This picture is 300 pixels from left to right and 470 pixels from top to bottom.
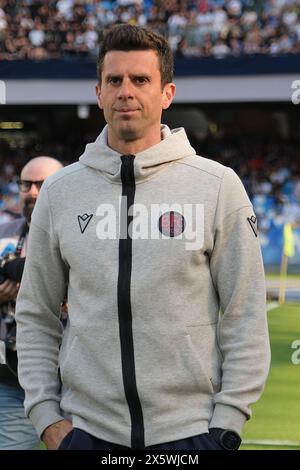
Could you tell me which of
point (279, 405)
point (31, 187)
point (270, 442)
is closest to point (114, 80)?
point (31, 187)

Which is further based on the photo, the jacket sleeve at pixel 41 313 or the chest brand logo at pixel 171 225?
the jacket sleeve at pixel 41 313

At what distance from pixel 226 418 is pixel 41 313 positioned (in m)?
0.59

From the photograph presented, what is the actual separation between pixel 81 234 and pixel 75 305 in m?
0.19

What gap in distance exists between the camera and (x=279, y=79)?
21281 mm

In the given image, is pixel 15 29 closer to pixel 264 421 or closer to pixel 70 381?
pixel 264 421

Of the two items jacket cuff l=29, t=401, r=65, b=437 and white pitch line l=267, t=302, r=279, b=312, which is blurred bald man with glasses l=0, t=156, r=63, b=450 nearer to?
jacket cuff l=29, t=401, r=65, b=437

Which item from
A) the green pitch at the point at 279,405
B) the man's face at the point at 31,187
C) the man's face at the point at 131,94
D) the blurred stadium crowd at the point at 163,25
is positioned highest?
the blurred stadium crowd at the point at 163,25

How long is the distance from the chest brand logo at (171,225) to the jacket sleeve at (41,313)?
0.32 meters

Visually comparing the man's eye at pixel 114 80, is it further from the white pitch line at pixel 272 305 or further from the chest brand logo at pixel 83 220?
the white pitch line at pixel 272 305

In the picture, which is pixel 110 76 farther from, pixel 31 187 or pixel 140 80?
pixel 31 187

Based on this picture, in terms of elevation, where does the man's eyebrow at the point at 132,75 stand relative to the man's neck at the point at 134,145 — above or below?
above

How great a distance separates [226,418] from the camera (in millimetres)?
2342

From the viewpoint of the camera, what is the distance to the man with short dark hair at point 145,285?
2.33m

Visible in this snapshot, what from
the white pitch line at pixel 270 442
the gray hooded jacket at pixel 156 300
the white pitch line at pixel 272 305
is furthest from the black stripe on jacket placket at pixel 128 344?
the white pitch line at pixel 272 305
